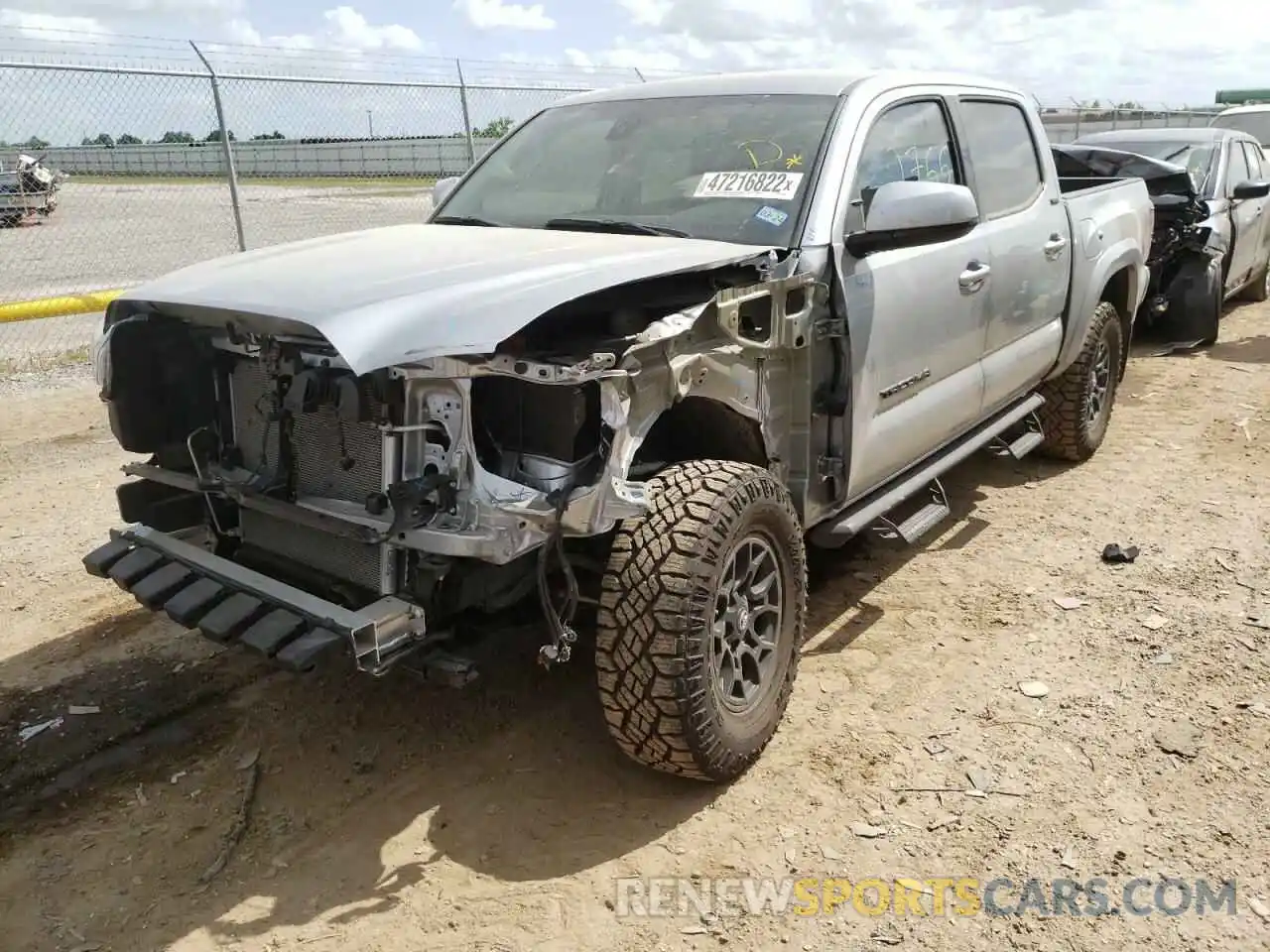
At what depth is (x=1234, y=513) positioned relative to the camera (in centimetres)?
532

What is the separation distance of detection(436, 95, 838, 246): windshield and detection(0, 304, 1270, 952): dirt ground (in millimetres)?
1579

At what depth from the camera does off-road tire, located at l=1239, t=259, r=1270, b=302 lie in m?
11.4

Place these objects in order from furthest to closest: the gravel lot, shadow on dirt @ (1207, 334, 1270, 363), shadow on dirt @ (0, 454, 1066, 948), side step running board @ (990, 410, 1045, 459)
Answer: the gravel lot < shadow on dirt @ (1207, 334, 1270, 363) < side step running board @ (990, 410, 1045, 459) < shadow on dirt @ (0, 454, 1066, 948)

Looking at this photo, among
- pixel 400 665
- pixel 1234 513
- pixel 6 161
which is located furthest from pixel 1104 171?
pixel 6 161

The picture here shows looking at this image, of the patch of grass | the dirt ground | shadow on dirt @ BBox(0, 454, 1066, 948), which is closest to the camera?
the dirt ground

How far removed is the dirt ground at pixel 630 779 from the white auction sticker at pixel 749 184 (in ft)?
5.49

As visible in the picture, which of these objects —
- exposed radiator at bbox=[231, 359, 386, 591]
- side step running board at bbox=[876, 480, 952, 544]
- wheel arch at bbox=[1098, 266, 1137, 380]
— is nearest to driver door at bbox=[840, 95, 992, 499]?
side step running board at bbox=[876, 480, 952, 544]

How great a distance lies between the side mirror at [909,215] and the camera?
3451 millimetres

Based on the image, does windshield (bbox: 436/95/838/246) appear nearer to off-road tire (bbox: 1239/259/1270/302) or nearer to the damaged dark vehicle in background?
the damaged dark vehicle in background

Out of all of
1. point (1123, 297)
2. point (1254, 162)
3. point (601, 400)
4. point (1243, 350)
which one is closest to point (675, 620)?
point (601, 400)

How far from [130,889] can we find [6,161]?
9436mm

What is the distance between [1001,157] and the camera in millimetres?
4855

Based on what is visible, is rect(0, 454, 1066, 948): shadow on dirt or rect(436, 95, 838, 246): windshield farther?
rect(436, 95, 838, 246): windshield

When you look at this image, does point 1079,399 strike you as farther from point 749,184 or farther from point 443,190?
point 443,190
